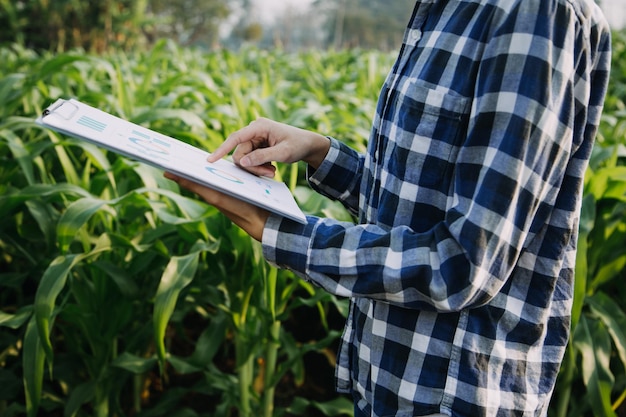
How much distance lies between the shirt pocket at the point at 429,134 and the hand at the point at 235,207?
181 millimetres

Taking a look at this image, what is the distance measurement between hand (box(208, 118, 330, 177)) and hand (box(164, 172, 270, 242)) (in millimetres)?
95

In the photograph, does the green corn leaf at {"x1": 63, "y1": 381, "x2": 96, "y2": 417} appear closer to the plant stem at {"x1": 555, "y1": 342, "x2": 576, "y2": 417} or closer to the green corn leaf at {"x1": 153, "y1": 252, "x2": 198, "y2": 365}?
the green corn leaf at {"x1": 153, "y1": 252, "x2": 198, "y2": 365}

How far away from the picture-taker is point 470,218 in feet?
2.20

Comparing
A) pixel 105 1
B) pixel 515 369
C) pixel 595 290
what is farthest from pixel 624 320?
pixel 105 1

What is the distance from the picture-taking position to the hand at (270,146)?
0.90 meters

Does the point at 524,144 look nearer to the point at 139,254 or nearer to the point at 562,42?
the point at 562,42

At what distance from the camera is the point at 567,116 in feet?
2.22

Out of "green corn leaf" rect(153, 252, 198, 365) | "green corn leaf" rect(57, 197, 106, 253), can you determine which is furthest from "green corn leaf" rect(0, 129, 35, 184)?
"green corn leaf" rect(153, 252, 198, 365)

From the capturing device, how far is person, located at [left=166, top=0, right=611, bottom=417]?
2.18 feet

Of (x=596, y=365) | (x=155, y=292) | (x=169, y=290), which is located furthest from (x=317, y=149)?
(x=596, y=365)

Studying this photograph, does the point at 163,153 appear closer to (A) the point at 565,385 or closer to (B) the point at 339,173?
(B) the point at 339,173

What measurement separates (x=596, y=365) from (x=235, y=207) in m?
1.14

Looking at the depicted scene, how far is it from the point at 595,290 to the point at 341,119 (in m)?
1.09

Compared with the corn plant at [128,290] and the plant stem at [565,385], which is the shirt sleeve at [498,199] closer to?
the corn plant at [128,290]
